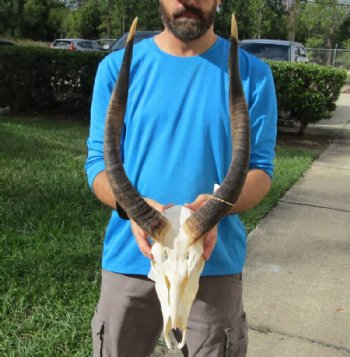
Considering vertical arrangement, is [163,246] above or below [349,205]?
above

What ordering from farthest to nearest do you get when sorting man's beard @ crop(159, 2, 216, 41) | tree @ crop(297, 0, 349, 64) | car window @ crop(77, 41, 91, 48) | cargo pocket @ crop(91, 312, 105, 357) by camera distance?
tree @ crop(297, 0, 349, 64) → car window @ crop(77, 41, 91, 48) → cargo pocket @ crop(91, 312, 105, 357) → man's beard @ crop(159, 2, 216, 41)

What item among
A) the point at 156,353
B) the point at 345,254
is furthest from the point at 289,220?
the point at 156,353

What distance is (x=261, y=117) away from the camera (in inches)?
77.7

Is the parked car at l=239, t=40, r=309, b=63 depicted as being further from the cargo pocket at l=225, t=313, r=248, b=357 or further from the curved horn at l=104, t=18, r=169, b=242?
the curved horn at l=104, t=18, r=169, b=242

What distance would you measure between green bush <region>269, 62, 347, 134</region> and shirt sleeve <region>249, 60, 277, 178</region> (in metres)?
8.39

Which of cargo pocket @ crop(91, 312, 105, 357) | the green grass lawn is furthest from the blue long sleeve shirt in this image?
the green grass lawn

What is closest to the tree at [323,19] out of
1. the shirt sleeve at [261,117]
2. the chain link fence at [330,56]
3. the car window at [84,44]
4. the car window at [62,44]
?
the chain link fence at [330,56]

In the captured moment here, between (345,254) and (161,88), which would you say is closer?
(161,88)

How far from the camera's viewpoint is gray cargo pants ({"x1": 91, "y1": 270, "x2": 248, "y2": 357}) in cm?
209

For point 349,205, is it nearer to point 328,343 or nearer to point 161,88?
point 328,343

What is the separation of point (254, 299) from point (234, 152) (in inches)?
107

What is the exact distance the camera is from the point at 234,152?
1.64 m

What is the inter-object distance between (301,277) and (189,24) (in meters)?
3.12

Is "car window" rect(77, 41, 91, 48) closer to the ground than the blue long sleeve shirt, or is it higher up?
closer to the ground
